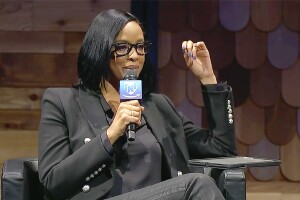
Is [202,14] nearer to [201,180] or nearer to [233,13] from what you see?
[233,13]

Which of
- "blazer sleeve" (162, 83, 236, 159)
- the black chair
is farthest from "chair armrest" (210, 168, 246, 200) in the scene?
"blazer sleeve" (162, 83, 236, 159)

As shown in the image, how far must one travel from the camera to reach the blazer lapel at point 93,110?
2492 millimetres

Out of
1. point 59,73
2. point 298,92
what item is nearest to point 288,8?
point 298,92

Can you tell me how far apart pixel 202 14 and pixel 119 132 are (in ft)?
6.07

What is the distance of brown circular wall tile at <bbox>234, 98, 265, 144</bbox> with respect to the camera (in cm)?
402

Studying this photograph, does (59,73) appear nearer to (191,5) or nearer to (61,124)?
(191,5)

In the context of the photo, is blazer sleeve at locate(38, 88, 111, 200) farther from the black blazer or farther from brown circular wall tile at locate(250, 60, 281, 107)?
brown circular wall tile at locate(250, 60, 281, 107)

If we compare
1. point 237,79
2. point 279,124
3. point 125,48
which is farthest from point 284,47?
point 125,48

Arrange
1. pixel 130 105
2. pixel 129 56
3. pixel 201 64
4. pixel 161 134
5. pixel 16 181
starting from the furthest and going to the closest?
pixel 201 64 < pixel 161 134 < pixel 129 56 < pixel 16 181 < pixel 130 105

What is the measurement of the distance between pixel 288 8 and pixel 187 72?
651 millimetres

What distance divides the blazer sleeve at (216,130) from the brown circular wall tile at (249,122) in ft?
4.29

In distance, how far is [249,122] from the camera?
4.03 metres

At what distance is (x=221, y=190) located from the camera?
2.41 meters

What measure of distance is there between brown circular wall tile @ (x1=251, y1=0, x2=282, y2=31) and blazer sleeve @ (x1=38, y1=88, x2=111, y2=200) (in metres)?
1.78
